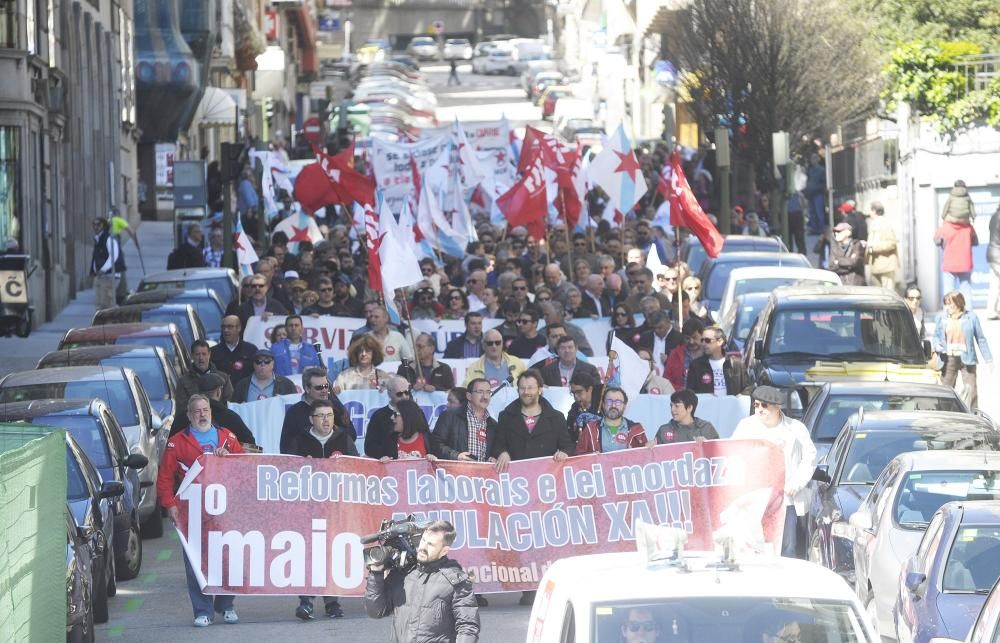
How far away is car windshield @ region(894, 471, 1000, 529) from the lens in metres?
12.1

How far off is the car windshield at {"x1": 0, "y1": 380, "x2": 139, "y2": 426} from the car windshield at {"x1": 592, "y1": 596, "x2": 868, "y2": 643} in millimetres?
10907

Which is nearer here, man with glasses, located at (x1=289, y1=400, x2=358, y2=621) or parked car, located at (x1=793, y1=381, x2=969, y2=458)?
man with glasses, located at (x1=289, y1=400, x2=358, y2=621)

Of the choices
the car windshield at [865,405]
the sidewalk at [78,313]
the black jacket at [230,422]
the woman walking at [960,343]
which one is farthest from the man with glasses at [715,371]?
the sidewalk at [78,313]

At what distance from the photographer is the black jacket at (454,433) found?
14.5 m

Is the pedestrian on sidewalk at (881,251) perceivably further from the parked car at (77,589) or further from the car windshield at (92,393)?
the parked car at (77,589)

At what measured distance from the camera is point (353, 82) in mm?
108438

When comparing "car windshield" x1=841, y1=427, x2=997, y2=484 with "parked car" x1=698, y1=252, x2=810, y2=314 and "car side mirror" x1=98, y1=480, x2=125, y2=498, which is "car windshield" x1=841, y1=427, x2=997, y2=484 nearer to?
→ "car side mirror" x1=98, y1=480, x2=125, y2=498

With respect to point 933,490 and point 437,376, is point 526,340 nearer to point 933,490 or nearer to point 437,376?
point 437,376

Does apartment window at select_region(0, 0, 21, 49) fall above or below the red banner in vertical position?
above

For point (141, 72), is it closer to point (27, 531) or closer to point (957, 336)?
point (957, 336)

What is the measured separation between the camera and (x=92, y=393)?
17828 mm

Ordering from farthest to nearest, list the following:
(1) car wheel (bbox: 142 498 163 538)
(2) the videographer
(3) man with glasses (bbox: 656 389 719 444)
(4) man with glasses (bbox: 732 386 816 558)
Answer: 1. (1) car wheel (bbox: 142 498 163 538)
2. (3) man with glasses (bbox: 656 389 719 444)
3. (4) man with glasses (bbox: 732 386 816 558)
4. (2) the videographer

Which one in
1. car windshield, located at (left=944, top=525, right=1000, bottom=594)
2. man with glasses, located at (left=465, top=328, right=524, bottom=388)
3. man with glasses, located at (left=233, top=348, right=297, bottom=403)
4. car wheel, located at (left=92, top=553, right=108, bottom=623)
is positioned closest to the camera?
car windshield, located at (left=944, top=525, right=1000, bottom=594)

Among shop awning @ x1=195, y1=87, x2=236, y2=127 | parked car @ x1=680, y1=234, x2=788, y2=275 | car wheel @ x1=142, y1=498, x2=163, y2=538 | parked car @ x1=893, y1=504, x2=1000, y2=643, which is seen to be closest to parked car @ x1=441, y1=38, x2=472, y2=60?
shop awning @ x1=195, y1=87, x2=236, y2=127
